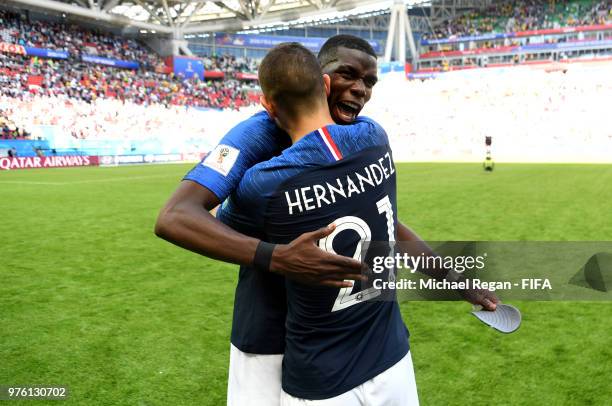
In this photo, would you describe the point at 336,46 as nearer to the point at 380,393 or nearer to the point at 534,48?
the point at 380,393

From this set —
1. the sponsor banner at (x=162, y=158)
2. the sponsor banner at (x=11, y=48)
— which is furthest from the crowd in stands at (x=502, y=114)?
the sponsor banner at (x=11, y=48)

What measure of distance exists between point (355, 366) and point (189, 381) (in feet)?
8.39

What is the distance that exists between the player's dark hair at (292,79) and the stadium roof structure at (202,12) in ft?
188

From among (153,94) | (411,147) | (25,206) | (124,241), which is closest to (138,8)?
(153,94)

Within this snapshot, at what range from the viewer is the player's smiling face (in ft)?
6.92

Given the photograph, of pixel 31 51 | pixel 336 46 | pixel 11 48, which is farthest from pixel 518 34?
pixel 336 46

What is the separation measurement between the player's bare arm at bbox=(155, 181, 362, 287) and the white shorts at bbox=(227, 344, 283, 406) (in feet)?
1.63

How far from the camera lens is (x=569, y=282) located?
1.61m

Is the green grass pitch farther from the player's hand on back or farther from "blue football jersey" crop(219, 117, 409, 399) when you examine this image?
the player's hand on back

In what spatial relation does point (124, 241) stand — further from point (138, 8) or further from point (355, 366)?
point (138, 8)

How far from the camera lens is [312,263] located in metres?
1.57

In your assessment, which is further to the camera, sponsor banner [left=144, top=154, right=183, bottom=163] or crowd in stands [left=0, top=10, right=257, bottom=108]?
crowd in stands [left=0, top=10, right=257, bottom=108]

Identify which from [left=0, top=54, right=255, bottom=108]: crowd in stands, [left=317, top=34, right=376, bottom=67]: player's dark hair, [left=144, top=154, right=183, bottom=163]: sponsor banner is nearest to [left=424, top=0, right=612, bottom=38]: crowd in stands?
[left=0, top=54, right=255, bottom=108]: crowd in stands

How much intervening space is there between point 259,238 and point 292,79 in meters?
0.55
